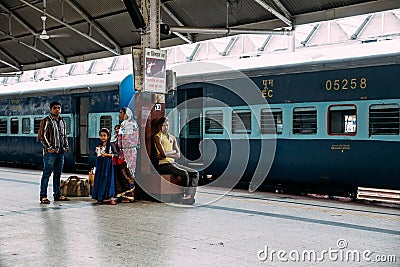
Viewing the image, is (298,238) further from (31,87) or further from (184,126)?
(31,87)

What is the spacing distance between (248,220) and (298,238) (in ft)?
4.74

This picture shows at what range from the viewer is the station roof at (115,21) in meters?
14.9

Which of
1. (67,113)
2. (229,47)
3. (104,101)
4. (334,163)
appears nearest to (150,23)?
(334,163)

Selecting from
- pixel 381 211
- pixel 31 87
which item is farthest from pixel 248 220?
pixel 31 87

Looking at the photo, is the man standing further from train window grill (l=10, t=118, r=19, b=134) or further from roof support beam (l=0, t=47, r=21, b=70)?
roof support beam (l=0, t=47, r=21, b=70)

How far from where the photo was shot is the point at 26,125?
64.5 feet

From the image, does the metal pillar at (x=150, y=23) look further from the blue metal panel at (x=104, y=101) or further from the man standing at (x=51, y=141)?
the blue metal panel at (x=104, y=101)

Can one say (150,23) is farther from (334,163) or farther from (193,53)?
(193,53)

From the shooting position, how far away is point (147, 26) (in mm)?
10789

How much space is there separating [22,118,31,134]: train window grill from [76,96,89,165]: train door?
5.61 ft

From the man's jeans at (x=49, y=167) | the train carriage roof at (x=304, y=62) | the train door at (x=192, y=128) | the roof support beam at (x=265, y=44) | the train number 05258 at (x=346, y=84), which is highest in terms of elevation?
the roof support beam at (x=265, y=44)

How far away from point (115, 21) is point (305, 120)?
9338 mm

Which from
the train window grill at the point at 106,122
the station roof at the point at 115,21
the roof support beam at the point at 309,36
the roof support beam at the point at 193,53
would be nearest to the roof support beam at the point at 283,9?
the station roof at the point at 115,21

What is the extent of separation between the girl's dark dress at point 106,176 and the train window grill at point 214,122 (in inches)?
146
